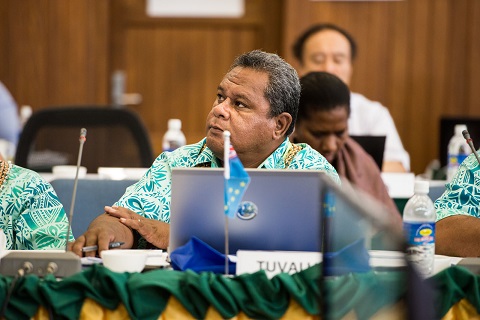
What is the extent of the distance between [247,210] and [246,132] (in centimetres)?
57

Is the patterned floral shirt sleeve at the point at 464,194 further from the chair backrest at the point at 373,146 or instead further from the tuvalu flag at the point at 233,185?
the chair backrest at the point at 373,146

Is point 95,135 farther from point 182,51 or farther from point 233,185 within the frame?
point 182,51

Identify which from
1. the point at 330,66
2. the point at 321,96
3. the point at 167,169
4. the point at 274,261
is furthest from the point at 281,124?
the point at 330,66

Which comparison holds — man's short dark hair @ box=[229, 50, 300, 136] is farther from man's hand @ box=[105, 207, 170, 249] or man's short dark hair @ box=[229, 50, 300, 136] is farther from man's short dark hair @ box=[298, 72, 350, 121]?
man's short dark hair @ box=[298, 72, 350, 121]

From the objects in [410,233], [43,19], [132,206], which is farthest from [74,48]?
[410,233]

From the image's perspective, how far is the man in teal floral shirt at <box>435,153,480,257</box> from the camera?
7.64ft

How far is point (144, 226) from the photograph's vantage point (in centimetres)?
236

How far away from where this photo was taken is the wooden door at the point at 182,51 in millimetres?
7484

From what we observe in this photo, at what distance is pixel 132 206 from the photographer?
8.30ft

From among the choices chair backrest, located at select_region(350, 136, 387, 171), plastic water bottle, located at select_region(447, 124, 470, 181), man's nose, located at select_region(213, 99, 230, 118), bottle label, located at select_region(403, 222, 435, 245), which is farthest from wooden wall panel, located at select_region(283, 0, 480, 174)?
bottle label, located at select_region(403, 222, 435, 245)

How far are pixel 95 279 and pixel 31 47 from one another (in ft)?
19.4

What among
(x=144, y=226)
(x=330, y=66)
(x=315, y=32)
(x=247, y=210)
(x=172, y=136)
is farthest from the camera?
(x=315, y=32)

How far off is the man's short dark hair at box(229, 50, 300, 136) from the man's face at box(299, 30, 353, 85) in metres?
2.47

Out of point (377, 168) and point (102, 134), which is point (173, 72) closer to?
point (102, 134)
